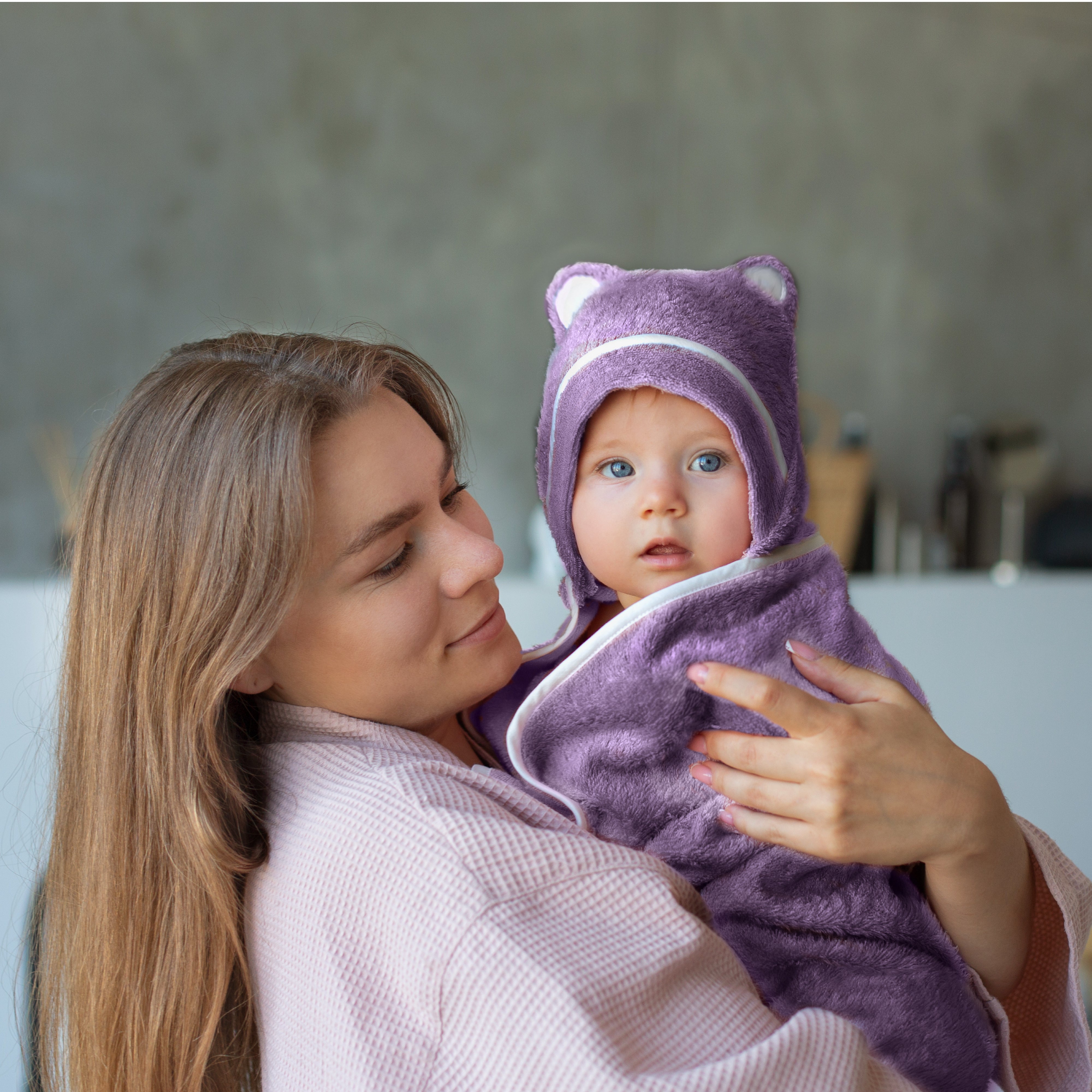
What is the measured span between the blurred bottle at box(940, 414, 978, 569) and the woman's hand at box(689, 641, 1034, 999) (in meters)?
2.19

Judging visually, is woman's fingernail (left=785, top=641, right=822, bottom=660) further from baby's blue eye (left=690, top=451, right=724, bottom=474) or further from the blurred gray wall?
the blurred gray wall

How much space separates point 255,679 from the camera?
953 millimetres

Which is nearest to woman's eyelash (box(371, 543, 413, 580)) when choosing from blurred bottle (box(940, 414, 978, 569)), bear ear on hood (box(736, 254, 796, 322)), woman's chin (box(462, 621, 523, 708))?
woman's chin (box(462, 621, 523, 708))

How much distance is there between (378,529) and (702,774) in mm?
367

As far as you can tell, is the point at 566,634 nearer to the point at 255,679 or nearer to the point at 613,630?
the point at 613,630

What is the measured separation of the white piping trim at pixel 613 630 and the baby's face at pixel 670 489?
0.02m

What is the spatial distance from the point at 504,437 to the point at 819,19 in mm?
1597

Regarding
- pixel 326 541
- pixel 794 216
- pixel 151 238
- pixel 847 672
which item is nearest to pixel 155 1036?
pixel 326 541

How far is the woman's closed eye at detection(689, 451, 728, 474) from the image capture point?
40.1 inches

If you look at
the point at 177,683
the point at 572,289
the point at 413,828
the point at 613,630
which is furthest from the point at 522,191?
the point at 413,828

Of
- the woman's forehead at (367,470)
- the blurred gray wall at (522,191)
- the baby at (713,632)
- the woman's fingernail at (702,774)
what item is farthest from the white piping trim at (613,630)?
the blurred gray wall at (522,191)

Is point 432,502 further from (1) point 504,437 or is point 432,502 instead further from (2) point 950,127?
(2) point 950,127

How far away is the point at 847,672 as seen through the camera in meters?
0.94

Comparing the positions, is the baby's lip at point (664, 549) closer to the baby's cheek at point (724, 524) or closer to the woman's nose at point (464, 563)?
the baby's cheek at point (724, 524)
